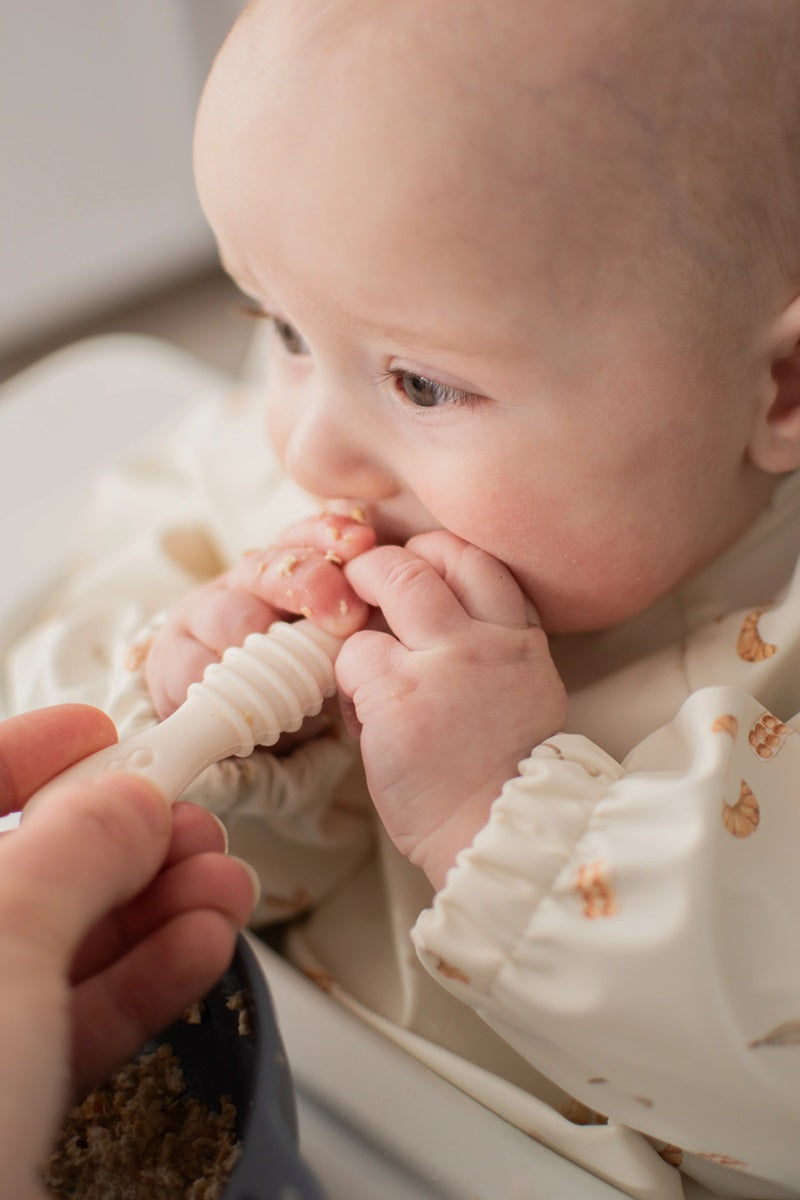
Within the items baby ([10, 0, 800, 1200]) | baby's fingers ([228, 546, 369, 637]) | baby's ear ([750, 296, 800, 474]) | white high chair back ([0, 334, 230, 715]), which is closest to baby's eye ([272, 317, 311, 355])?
baby ([10, 0, 800, 1200])

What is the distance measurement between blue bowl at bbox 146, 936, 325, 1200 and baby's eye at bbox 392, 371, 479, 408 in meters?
0.28

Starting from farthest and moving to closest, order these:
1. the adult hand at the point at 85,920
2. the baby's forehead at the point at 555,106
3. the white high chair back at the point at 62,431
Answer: the white high chair back at the point at 62,431 → the baby's forehead at the point at 555,106 → the adult hand at the point at 85,920

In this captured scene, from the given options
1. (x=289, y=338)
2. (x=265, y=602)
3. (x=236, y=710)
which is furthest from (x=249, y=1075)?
(x=289, y=338)

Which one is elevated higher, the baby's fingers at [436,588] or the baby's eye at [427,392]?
the baby's eye at [427,392]

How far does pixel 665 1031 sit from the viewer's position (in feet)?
1.70

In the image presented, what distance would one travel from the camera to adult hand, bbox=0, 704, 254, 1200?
36 cm

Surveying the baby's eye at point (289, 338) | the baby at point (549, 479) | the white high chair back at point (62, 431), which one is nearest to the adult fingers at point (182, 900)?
the baby at point (549, 479)

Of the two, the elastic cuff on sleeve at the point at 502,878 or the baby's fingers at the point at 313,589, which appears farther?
the baby's fingers at the point at 313,589

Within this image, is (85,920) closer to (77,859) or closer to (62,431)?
(77,859)

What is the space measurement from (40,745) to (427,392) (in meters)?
0.26

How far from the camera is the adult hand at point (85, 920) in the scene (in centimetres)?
36

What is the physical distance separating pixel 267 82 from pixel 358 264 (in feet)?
0.34

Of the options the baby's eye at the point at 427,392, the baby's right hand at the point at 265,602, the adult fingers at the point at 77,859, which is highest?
the adult fingers at the point at 77,859

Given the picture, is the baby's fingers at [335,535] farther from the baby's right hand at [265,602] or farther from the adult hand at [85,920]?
the adult hand at [85,920]
